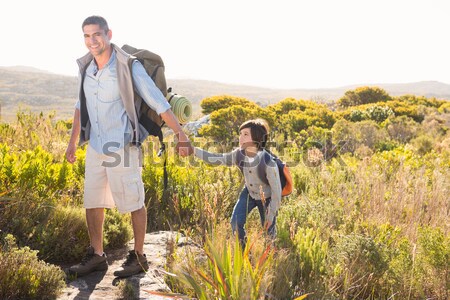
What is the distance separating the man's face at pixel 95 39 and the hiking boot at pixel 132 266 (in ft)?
4.94

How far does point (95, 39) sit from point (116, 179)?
0.98 meters

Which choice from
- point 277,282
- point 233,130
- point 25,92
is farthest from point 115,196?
point 25,92

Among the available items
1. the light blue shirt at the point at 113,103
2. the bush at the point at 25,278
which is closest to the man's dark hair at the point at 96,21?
the light blue shirt at the point at 113,103

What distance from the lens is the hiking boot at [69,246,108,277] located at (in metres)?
3.51

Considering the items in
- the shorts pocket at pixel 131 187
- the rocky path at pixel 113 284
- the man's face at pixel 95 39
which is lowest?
the rocky path at pixel 113 284

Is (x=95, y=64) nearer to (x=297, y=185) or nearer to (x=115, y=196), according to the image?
(x=115, y=196)

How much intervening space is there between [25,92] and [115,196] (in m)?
73.9

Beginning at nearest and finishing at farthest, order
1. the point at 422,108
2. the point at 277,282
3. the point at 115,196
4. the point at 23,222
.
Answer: the point at 277,282 → the point at 115,196 → the point at 23,222 → the point at 422,108

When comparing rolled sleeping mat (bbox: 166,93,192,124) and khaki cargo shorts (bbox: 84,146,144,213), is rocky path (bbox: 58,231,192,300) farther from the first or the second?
rolled sleeping mat (bbox: 166,93,192,124)

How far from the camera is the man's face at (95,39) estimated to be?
3.26 m

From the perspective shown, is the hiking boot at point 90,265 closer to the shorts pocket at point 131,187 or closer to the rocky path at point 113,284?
the rocky path at point 113,284

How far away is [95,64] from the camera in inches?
136

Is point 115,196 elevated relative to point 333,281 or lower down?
elevated

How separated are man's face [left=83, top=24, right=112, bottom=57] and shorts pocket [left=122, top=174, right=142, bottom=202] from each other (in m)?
0.90
